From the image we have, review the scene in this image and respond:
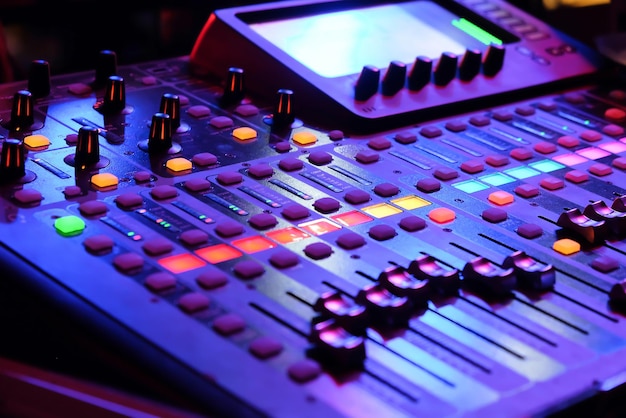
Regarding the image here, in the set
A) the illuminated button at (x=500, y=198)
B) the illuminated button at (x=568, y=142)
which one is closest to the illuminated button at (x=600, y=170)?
the illuminated button at (x=568, y=142)

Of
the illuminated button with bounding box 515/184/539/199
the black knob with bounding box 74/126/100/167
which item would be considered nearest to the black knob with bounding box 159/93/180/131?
the black knob with bounding box 74/126/100/167

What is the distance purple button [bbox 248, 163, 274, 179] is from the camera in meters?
1.77

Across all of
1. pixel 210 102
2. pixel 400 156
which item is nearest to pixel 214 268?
pixel 400 156

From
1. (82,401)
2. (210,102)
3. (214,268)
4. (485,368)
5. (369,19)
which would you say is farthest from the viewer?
(369,19)

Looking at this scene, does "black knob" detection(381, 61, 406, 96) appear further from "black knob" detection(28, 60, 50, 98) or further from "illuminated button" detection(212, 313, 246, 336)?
"illuminated button" detection(212, 313, 246, 336)

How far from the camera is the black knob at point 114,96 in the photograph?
79.0 inches

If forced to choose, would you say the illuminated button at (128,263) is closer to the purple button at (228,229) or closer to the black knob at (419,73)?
the purple button at (228,229)

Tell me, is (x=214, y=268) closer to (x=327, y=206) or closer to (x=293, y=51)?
(x=327, y=206)

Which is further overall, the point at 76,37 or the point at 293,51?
the point at 76,37

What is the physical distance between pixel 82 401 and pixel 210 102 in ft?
3.53

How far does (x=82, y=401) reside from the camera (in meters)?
1.15

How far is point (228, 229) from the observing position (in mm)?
1535

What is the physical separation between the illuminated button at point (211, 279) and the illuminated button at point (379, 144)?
0.64 meters

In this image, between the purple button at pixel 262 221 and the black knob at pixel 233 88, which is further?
the black knob at pixel 233 88
